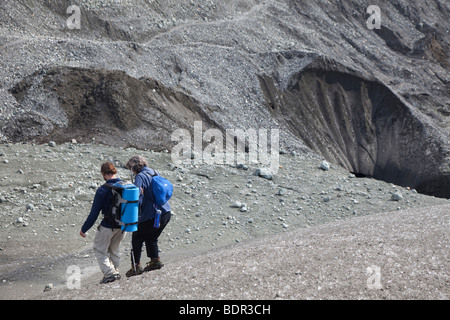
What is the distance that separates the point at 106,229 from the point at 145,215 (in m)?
0.58

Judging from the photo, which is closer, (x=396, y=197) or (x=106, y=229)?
(x=106, y=229)

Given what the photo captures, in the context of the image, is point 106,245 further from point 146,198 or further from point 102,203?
point 146,198

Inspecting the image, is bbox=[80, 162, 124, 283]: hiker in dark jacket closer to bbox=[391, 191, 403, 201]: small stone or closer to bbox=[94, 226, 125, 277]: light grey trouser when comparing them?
bbox=[94, 226, 125, 277]: light grey trouser

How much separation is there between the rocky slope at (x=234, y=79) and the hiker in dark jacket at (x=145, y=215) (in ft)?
34.3

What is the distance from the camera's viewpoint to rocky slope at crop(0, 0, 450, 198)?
61.5ft

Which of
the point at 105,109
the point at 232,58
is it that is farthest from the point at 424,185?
the point at 105,109

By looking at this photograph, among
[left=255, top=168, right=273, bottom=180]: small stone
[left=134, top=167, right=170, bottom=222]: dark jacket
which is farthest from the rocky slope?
[left=134, top=167, right=170, bottom=222]: dark jacket

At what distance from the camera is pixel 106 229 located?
22.9 feet

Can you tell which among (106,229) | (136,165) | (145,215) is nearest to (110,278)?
(106,229)

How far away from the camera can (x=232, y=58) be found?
26.8m

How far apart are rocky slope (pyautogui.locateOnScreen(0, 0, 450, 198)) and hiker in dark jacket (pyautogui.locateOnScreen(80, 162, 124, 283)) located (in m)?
10.7

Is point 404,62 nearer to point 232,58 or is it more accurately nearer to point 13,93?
point 232,58
